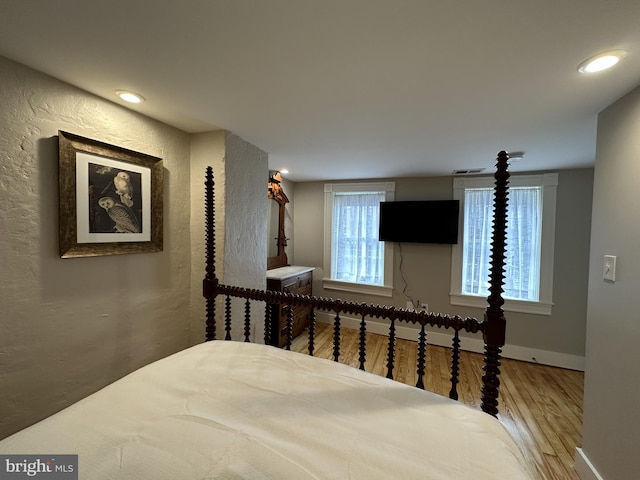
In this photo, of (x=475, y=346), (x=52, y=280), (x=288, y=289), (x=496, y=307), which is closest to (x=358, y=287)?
(x=288, y=289)

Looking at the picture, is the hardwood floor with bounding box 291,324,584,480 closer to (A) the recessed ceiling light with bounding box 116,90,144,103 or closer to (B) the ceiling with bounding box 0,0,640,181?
(B) the ceiling with bounding box 0,0,640,181

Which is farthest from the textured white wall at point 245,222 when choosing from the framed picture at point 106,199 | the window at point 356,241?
the window at point 356,241

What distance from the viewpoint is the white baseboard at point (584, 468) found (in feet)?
4.81

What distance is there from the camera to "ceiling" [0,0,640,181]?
0.87 m

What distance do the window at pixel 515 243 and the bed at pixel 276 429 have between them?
2.47 meters

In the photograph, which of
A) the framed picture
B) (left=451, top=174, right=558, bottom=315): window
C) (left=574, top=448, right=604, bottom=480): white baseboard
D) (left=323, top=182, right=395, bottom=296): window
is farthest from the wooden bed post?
(left=323, top=182, right=395, bottom=296): window

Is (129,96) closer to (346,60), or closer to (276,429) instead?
(346,60)

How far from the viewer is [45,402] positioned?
132 centimetres

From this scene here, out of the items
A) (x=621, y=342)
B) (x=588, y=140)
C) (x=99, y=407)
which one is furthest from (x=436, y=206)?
(x=99, y=407)

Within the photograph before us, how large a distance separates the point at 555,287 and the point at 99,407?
3999 millimetres

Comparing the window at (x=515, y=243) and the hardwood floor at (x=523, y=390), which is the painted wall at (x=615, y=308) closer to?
the hardwood floor at (x=523, y=390)

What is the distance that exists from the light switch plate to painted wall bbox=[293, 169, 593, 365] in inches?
70.3

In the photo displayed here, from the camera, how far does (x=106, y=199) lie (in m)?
1.53

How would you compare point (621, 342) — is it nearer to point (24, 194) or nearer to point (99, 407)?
point (99, 407)
